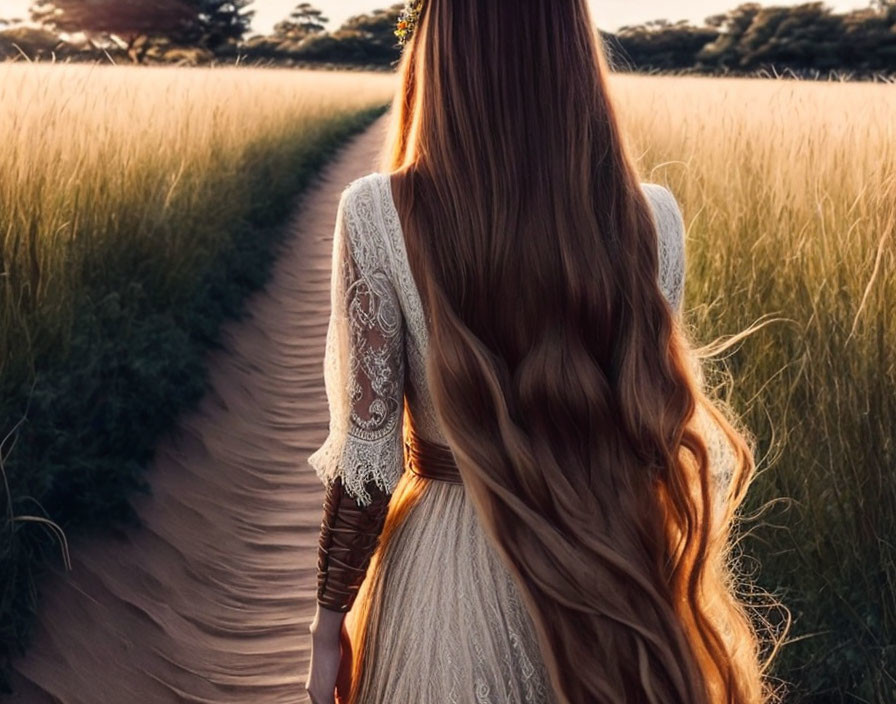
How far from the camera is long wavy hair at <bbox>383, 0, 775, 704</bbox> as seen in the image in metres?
1.35

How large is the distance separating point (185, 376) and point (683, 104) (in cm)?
496

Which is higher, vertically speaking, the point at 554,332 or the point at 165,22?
the point at 554,332

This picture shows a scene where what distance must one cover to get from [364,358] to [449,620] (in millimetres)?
354

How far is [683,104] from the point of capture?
329 inches

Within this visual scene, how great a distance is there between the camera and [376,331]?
1.43 metres

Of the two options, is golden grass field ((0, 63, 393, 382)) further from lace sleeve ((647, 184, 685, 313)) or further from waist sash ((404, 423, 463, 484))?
lace sleeve ((647, 184, 685, 313))

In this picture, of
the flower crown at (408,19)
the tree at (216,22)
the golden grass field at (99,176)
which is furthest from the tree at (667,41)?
the flower crown at (408,19)

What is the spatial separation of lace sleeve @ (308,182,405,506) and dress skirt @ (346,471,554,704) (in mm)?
87

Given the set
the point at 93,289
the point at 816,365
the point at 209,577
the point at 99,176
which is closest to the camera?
the point at 816,365

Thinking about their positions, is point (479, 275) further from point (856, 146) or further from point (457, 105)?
point (856, 146)

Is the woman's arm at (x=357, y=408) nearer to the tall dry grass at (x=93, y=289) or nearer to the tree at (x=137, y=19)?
the tall dry grass at (x=93, y=289)

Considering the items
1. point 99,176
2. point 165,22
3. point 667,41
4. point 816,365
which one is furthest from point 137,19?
point 816,365

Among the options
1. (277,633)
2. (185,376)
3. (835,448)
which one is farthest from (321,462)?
(185,376)

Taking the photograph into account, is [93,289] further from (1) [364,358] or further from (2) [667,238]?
(2) [667,238]
